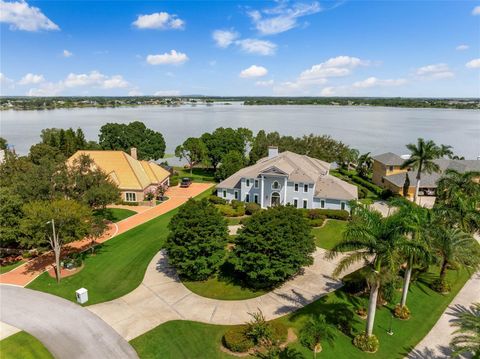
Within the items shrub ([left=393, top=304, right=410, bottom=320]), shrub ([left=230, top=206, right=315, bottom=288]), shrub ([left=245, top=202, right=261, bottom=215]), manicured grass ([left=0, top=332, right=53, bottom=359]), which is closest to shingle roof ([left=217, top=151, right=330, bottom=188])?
shrub ([left=245, top=202, right=261, bottom=215])

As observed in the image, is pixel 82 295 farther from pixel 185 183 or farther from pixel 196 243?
pixel 185 183

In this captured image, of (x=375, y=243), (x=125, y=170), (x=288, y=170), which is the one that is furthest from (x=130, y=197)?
(x=375, y=243)

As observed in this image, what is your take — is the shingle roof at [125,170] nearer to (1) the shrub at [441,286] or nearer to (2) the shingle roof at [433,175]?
(2) the shingle roof at [433,175]

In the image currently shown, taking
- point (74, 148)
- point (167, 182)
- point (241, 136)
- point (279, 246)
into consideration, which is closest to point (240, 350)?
point (279, 246)

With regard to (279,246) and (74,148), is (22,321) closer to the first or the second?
(279,246)

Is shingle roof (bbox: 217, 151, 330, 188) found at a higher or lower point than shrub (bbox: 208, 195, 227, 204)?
higher

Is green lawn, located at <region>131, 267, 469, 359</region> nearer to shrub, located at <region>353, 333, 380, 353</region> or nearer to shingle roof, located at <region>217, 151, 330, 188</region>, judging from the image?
shrub, located at <region>353, 333, 380, 353</region>

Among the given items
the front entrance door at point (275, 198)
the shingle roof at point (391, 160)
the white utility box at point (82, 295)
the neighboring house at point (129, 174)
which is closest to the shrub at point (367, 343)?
the white utility box at point (82, 295)
